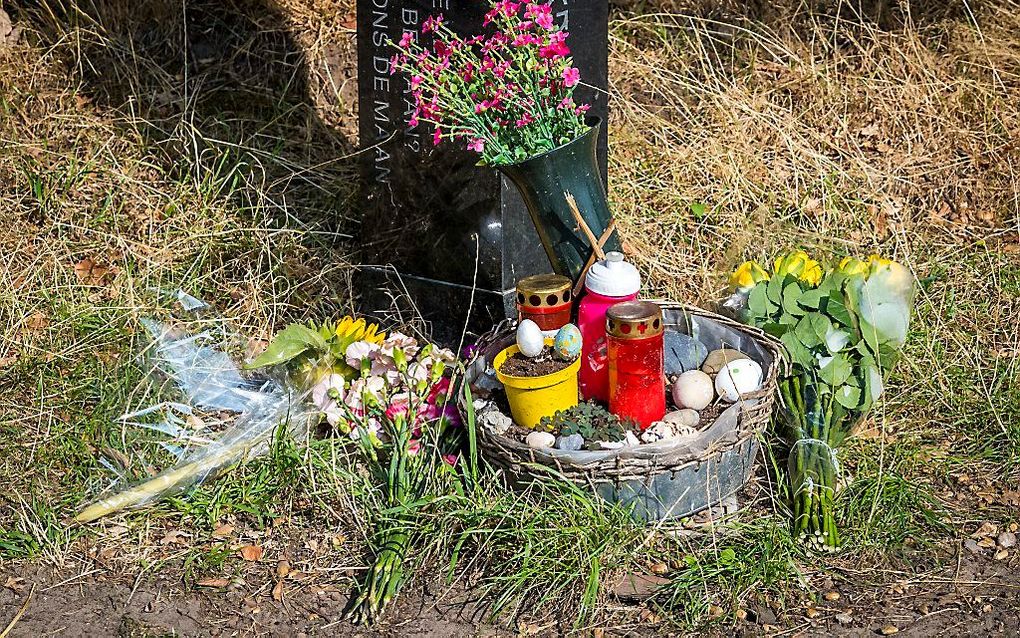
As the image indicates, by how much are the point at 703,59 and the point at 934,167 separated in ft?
3.85

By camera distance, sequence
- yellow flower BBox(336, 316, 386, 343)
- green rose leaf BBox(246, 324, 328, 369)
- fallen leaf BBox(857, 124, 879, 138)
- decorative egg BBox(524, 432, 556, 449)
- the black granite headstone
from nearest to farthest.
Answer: decorative egg BBox(524, 432, 556, 449)
green rose leaf BBox(246, 324, 328, 369)
yellow flower BBox(336, 316, 386, 343)
the black granite headstone
fallen leaf BBox(857, 124, 879, 138)

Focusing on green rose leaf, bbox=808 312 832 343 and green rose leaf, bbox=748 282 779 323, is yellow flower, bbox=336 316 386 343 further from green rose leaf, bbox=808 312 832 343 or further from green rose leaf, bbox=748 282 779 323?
green rose leaf, bbox=808 312 832 343

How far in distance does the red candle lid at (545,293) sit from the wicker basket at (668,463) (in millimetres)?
374

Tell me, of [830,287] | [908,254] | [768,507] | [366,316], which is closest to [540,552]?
[768,507]

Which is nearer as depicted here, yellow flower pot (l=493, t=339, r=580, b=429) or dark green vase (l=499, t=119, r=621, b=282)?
yellow flower pot (l=493, t=339, r=580, b=429)

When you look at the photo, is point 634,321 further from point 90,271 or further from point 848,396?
point 90,271

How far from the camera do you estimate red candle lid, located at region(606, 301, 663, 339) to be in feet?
8.67

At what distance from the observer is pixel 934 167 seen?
4613 millimetres

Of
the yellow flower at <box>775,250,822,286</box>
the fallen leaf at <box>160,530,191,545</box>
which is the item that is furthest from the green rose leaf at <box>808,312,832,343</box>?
the fallen leaf at <box>160,530,191,545</box>

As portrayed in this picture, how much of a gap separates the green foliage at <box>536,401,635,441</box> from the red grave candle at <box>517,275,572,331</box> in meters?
0.25

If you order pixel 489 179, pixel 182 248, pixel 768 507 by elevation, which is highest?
pixel 489 179

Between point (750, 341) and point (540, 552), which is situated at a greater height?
point (750, 341)

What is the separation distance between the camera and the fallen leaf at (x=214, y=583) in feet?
9.04

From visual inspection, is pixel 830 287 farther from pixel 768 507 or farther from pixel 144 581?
pixel 144 581
